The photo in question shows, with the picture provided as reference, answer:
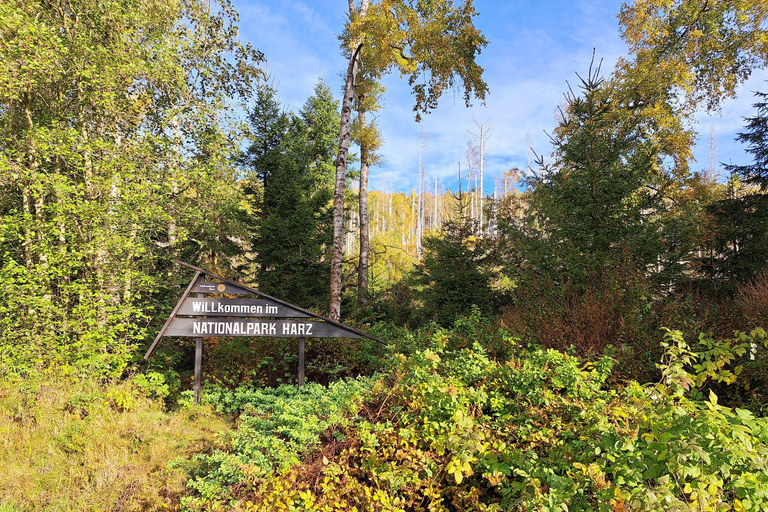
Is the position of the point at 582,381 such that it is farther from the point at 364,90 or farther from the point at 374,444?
the point at 364,90

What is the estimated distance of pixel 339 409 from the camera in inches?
164

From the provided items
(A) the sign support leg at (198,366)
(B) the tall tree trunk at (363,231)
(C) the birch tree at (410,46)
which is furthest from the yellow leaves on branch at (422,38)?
(A) the sign support leg at (198,366)

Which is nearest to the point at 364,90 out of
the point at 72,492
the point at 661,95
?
the point at 661,95

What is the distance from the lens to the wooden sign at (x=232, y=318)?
587 cm

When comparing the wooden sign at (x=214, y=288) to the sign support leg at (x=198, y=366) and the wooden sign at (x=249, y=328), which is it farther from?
the sign support leg at (x=198, y=366)

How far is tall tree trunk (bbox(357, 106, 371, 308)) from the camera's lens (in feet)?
40.2

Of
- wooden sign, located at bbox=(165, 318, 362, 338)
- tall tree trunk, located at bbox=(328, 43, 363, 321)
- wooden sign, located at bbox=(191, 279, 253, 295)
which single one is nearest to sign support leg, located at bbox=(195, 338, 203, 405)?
wooden sign, located at bbox=(165, 318, 362, 338)

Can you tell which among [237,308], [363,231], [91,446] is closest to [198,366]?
[237,308]

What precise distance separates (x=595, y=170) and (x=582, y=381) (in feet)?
19.8

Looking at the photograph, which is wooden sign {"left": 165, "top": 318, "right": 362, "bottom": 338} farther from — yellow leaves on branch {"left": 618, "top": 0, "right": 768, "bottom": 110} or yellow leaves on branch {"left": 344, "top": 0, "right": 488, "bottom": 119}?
yellow leaves on branch {"left": 618, "top": 0, "right": 768, "bottom": 110}

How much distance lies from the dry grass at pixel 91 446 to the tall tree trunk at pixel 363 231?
7200 mm

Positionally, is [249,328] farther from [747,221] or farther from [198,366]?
[747,221]

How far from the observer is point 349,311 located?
1264 centimetres

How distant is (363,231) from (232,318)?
7530 millimetres
